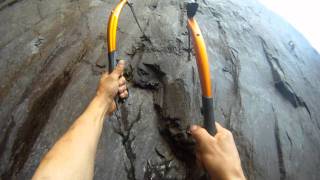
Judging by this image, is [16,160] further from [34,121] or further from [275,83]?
[275,83]

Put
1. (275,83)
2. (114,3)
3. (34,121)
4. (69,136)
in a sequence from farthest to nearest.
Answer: (114,3) → (275,83) → (34,121) → (69,136)

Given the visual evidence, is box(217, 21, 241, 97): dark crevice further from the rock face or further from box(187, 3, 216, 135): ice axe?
box(187, 3, 216, 135): ice axe

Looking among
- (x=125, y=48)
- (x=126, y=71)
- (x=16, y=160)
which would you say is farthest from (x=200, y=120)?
(x=16, y=160)

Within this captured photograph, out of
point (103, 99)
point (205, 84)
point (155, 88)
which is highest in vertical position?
point (205, 84)

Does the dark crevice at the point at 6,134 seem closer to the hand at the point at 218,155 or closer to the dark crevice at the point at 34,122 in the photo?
the dark crevice at the point at 34,122

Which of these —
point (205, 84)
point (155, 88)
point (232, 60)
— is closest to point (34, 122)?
point (155, 88)

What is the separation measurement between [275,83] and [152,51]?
4.58 ft

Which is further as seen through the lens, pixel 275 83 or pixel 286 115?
pixel 275 83

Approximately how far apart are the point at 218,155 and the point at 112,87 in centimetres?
93

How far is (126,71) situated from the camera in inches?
118

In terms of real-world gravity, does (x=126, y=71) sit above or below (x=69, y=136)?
below

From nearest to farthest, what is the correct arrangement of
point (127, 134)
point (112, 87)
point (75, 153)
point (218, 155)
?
1. point (75, 153)
2. point (218, 155)
3. point (112, 87)
4. point (127, 134)

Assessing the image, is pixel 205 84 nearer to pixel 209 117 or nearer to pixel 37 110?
pixel 209 117

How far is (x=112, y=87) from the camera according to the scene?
2.16 metres
